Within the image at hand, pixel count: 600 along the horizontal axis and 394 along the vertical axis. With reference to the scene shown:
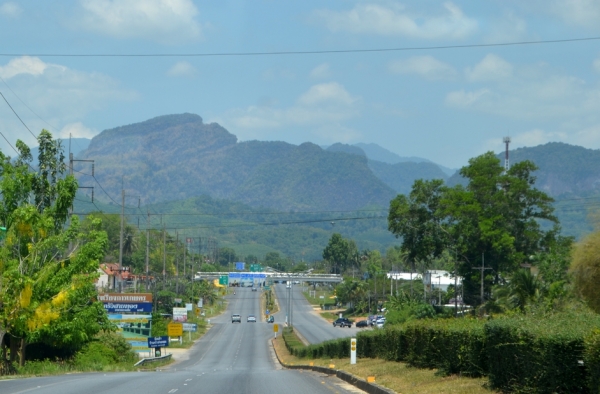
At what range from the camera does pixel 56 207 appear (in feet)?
147

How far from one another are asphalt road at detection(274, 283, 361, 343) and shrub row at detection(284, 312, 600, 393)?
132ft

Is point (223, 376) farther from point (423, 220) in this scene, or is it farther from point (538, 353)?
point (423, 220)

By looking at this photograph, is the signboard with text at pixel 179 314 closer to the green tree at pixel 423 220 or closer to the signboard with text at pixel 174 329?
the signboard with text at pixel 174 329

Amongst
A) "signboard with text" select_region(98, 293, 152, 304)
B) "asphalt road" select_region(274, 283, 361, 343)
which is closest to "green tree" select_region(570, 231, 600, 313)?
"asphalt road" select_region(274, 283, 361, 343)

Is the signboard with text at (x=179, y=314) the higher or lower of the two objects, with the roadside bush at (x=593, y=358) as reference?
lower

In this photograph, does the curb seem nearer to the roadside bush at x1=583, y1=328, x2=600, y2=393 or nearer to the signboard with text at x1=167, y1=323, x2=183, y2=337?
the roadside bush at x1=583, y1=328, x2=600, y2=393

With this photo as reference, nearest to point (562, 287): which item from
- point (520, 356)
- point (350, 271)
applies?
point (520, 356)

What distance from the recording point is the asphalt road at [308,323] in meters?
84.2

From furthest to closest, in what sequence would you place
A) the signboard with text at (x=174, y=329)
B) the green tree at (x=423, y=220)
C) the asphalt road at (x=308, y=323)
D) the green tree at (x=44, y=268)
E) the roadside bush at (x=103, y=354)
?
the asphalt road at (x=308, y=323), the signboard with text at (x=174, y=329), the green tree at (x=423, y=220), the roadside bush at (x=103, y=354), the green tree at (x=44, y=268)

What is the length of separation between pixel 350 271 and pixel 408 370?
178 metres

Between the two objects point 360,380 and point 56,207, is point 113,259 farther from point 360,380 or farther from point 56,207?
point 360,380

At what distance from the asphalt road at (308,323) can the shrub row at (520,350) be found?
40.2 meters

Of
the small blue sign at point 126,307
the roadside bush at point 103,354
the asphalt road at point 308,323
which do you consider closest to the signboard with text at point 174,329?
the asphalt road at point 308,323

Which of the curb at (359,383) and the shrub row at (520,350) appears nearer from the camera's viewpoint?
the shrub row at (520,350)
